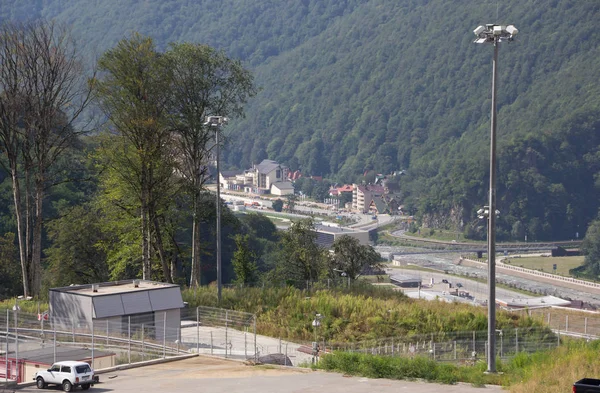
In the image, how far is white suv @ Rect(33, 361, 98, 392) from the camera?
53.4ft

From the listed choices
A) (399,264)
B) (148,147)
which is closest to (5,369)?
(148,147)

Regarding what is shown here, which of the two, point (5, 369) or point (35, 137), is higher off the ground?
point (35, 137)

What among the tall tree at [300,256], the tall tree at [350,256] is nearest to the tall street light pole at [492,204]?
the tall tree at [300,256]

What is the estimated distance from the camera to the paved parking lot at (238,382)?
52.1ft

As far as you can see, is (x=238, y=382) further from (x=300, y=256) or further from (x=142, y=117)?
(x=300, y=256)

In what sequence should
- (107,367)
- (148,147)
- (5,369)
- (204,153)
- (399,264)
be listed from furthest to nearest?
(399,264) → (204,153) → (148,147) → (107,367) → (5,369)

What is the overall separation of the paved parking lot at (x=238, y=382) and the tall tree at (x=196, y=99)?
519 inches

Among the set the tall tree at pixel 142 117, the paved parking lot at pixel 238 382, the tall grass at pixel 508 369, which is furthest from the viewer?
the tall tree at pixel 142 117

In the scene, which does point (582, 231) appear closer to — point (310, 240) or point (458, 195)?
point (458, 195)

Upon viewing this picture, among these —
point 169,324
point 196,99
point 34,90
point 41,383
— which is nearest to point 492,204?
point 41,383

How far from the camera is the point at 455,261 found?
12800 centimetres

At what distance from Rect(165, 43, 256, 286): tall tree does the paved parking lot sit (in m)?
13.2

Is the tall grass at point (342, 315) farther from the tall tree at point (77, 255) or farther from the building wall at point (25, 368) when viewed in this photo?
the tall tree at point (77, 255)

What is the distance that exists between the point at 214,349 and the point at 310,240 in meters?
24.7
